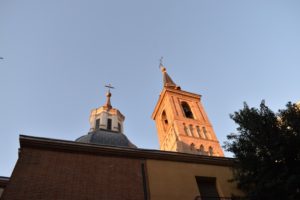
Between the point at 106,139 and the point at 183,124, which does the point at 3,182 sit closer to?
the point at 106,139

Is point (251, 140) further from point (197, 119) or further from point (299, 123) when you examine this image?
point (197, 119)

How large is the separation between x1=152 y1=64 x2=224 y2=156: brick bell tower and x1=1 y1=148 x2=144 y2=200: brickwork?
606 inches

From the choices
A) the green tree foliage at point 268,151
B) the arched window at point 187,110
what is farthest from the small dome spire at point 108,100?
the green tree foliage at point 268,151

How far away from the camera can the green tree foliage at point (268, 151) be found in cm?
823

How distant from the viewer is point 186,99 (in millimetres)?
32781

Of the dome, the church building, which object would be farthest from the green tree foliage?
the dome

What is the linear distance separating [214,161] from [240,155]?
2.51 meters

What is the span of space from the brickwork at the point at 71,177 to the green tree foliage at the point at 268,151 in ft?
12.5

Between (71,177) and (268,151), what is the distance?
22.3ft

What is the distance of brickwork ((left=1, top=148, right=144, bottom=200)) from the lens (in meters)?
8.61

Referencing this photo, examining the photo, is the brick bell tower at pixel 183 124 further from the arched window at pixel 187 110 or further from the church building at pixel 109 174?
the church building at pixel 109 174

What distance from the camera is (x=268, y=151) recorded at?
901 cm

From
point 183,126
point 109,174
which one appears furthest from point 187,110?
point 109,174

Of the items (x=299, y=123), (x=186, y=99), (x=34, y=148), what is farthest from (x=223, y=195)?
(x=186, y=99)
